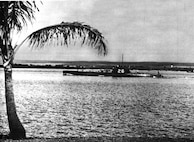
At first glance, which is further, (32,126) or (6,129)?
(32,126)

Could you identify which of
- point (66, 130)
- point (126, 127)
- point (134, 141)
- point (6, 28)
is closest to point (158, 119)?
point (126, 127)

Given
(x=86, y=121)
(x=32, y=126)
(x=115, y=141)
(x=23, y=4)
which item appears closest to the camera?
(x=115, y=141)

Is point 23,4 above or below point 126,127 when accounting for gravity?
above

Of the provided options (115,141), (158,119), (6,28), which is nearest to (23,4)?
(6,28)

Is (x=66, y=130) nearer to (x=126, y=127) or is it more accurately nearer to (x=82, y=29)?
(x=126, y=127)

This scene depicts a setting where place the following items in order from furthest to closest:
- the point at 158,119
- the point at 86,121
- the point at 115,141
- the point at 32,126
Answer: the point at 158,119, the point at 86,121, the point at 32,126, the point at 115,141

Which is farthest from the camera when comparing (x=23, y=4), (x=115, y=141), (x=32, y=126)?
(x=32, y=126)

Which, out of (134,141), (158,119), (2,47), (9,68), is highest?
(2,47)

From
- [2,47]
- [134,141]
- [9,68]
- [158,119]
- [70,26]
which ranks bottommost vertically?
[158,119]

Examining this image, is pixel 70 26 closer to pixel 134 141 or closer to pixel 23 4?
→ pixel 23 4
